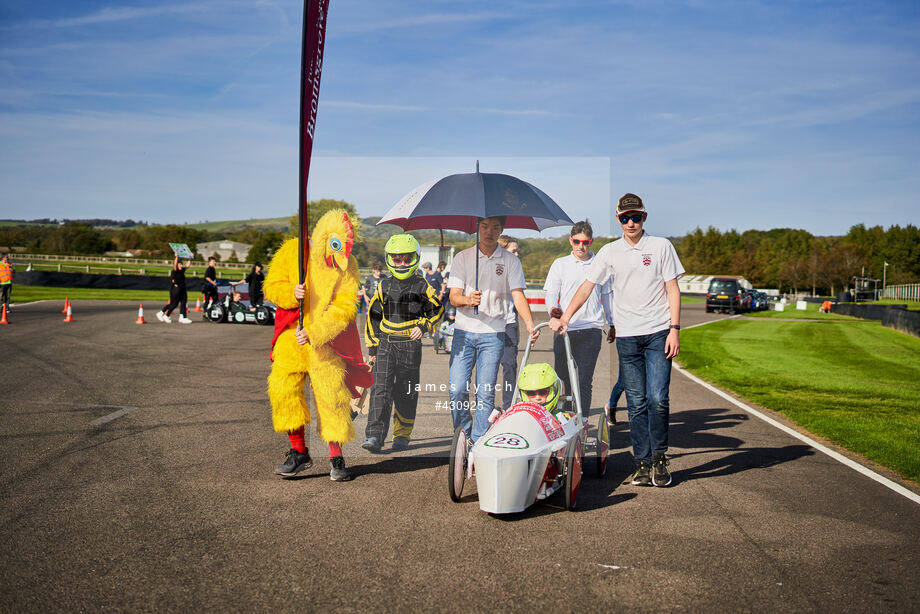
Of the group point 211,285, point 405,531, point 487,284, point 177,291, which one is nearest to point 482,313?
point 487,284

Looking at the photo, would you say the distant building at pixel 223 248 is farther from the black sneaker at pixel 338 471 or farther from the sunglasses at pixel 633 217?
the sunglasses at pixel 633 217

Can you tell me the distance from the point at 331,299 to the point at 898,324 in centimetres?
2979

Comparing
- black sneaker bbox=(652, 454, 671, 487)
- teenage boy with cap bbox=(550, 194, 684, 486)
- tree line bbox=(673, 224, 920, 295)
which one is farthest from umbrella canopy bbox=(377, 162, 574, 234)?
tree line bbox=(673, 224, 920, 295)

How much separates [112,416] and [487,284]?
4891 mm

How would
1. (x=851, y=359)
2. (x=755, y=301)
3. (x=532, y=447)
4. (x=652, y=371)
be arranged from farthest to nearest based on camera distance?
(x=755, y=301) < (x=851, y=359) < (x=652, y=371) < (x=532, y=447)

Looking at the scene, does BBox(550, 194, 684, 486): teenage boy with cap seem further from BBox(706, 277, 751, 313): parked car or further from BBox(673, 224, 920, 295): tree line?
BBox(673, 224, 920, 295): tree line

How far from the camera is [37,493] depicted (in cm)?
512

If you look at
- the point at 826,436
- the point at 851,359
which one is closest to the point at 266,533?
the point at 826,436

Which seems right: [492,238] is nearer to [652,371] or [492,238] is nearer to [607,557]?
[652,371]

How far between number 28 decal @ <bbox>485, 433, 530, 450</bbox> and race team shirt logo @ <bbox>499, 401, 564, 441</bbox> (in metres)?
0.28

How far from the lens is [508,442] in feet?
15.4

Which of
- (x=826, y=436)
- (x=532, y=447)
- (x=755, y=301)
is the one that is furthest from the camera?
(x=755, y=301)

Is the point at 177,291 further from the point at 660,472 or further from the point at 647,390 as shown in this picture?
the point at 660,472

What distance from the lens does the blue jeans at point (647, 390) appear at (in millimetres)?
Answer: 5641
